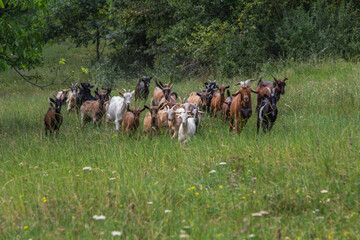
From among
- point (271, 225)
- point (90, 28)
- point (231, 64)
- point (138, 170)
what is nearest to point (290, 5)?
point (231, 64)

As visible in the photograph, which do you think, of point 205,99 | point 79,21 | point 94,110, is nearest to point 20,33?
point 94,110

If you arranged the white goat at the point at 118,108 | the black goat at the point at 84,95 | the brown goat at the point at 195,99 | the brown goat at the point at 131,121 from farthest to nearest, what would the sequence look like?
the black goat at the point at 84,95 → the brown goat at the point at 195,99 → the white goat at the point at 118,108 → the brown goat at the point at 131,121

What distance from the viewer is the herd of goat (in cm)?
911

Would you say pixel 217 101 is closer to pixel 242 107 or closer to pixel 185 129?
pixel 185 129

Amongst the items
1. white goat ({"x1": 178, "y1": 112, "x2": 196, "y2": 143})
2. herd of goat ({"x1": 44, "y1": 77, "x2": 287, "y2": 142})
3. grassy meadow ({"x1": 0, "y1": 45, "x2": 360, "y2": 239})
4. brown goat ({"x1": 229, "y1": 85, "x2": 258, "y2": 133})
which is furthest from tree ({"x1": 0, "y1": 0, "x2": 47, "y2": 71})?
brown goat ({"x1": 229, "y1": 85, "x2": 258, "y2": 133})

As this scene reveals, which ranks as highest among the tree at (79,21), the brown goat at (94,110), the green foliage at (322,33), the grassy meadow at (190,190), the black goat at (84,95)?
the tree at (79,21)

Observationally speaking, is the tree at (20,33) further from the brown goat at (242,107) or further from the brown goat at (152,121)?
the brown goat at (242,107)

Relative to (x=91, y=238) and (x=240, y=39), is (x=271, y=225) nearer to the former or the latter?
(x=91, y=238)

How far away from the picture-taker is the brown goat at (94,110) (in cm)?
1206

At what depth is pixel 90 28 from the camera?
26922 mm

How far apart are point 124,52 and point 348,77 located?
1808cm

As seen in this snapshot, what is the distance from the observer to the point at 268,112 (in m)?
9.02

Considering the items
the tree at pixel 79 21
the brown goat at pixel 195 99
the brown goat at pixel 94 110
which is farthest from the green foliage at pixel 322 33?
the tree at pixel 79 21

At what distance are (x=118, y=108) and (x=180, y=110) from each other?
217 cm
